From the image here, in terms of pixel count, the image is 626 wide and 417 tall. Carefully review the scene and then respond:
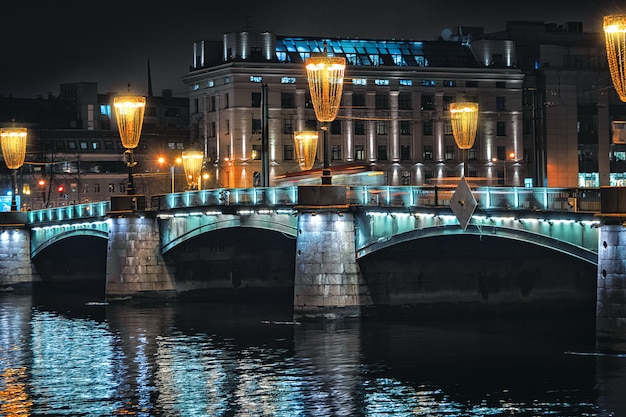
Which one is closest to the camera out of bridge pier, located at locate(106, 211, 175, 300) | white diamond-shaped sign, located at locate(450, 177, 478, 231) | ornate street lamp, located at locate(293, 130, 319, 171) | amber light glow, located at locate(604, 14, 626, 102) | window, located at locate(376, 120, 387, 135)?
amber light glow, located at locate(604, 14, 626, 102)

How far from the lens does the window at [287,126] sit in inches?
5276

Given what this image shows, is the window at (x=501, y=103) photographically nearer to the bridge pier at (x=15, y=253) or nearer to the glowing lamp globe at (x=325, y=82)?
the bridge pier at (x=15, y=253)

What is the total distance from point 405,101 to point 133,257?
2238 inches

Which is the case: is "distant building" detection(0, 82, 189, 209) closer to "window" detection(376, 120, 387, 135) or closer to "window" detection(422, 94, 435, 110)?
"window" detection(376, 120, 387, 135)

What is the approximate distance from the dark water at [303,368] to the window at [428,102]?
65002mm

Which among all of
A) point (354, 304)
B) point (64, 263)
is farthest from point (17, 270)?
point (354, 304)

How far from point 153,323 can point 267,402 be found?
2634 centimetres

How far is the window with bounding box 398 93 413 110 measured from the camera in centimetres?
13638

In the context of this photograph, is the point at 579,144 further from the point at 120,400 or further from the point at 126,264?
the point at 120,400

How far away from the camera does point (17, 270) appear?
10119 cm

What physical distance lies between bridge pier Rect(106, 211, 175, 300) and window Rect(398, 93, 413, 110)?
181 feet

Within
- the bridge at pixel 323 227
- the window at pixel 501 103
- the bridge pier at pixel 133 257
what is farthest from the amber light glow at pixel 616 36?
the window at pixel 501 103

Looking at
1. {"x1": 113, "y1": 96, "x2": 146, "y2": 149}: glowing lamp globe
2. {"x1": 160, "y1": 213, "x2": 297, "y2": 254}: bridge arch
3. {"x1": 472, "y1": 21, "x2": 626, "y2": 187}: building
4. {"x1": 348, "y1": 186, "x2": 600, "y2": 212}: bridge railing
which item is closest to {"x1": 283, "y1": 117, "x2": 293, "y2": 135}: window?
{"x1": 472, "y1": 21, "x2": 626, "y2": 187}: building

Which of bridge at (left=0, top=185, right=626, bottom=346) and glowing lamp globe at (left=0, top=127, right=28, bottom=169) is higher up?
glowing lamp globe at (left=0, top=127, right=28, bottom=169)
